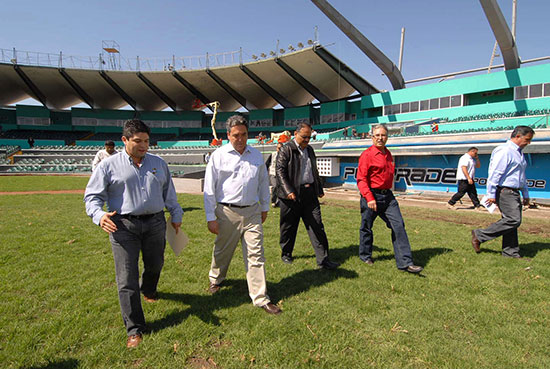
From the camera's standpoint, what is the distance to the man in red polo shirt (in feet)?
14.7

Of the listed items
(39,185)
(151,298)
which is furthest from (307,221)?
(39,185)

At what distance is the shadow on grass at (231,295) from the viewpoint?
3.19 meters

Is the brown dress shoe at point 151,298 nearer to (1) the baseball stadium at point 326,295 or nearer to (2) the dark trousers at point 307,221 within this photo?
(1) the baseball stadium at point 326,295

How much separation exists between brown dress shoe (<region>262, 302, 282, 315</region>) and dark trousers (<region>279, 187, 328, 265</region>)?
1.46 metres

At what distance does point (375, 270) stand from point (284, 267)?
1.36m

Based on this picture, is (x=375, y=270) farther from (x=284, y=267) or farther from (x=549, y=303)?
(x=549, y=303)

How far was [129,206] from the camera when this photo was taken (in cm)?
286

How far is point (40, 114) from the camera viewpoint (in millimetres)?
50438

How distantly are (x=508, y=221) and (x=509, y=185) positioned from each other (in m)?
0.59

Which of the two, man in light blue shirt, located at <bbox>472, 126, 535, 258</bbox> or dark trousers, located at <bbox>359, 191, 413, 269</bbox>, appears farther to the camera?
man in light blue shirt, located at <bbox>472, 126, 535, 258</bbox>

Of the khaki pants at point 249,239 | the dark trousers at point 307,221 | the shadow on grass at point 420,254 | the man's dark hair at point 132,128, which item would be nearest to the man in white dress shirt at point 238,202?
the khaki pants at point 249,239

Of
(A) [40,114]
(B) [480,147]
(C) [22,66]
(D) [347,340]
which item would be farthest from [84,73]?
(D) [347,340]

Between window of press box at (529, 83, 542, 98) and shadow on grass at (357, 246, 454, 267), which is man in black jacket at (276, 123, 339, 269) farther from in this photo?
window of press box at (529, 83, 542, 98)

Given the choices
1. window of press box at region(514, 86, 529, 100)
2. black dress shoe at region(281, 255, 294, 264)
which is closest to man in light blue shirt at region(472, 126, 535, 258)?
black dress shoe at region(281, 255, 294, 264)
